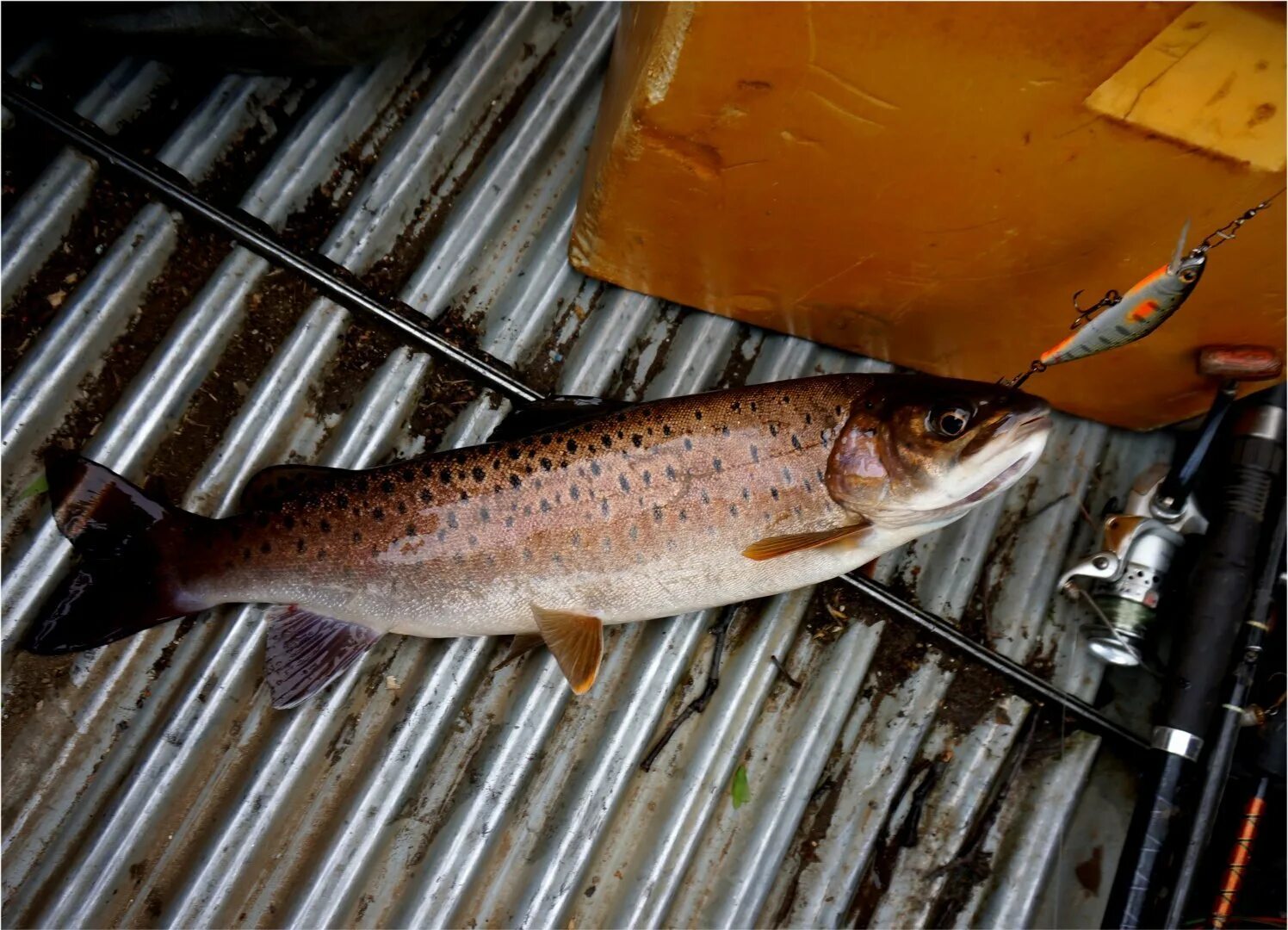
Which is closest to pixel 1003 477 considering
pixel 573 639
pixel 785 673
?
pixel 785 673

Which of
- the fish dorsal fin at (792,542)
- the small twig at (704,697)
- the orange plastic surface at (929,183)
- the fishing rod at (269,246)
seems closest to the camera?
the orange plastic surface at (929,183)

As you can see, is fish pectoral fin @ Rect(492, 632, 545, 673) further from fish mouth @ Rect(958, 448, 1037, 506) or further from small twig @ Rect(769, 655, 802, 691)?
fish mouth @ Rect(958, 448, 1037, 506)

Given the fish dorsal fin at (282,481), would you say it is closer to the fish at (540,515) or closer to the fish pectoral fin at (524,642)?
the fish at (540,515)

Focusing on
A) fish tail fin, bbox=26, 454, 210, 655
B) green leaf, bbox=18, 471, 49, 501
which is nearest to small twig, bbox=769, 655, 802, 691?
fish tail fin, bbox=26, 454, 210, 655

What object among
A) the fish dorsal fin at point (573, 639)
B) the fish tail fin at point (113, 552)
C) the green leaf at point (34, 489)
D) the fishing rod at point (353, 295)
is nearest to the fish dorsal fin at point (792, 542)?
the fish dorsal fin at point (573, 639)

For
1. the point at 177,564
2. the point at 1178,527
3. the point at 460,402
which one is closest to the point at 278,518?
the point at 177,564

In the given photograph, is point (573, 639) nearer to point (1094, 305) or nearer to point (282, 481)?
point (282, 481)
